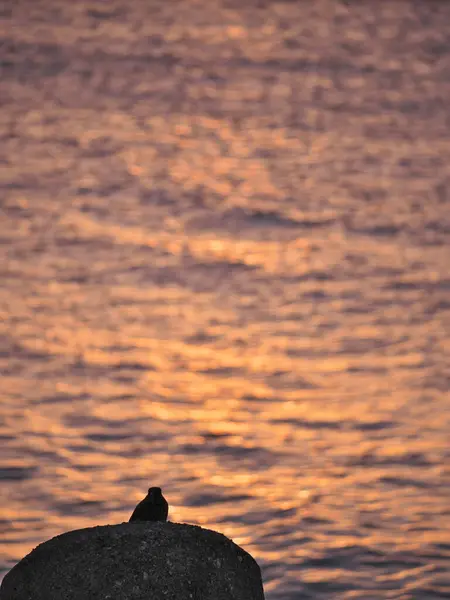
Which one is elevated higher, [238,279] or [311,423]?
[238,279]

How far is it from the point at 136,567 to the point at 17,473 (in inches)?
127

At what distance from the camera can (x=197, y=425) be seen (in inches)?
379

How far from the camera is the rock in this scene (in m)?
5.74

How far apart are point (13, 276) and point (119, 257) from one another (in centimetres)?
84

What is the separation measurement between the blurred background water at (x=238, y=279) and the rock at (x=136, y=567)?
1.65m

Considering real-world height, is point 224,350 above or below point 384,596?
above

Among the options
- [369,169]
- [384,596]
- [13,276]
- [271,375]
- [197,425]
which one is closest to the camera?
[384,596]

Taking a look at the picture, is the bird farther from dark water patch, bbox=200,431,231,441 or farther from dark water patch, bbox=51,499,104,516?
dark water patch, bbox=200,431,231,441

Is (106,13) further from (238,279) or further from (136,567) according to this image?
(136,567)

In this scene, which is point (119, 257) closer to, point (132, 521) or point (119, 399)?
point (119, 399)

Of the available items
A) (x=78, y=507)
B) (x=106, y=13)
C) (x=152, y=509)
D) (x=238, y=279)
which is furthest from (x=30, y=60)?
(x=152, y=509)

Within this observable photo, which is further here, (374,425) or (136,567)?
(374,425)

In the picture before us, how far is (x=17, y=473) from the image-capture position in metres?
8.88

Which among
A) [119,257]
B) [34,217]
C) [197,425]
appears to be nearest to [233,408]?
[197,425]
